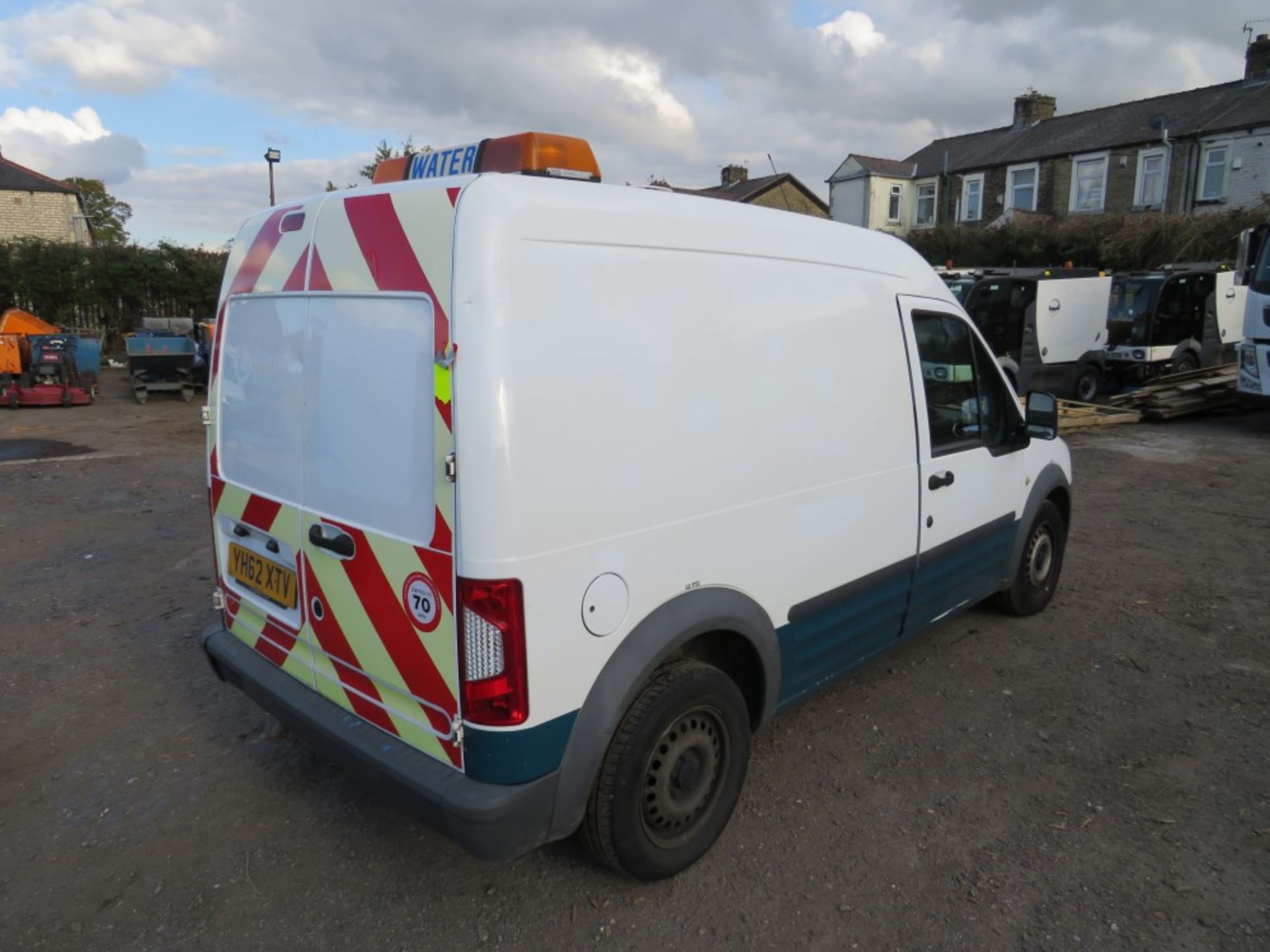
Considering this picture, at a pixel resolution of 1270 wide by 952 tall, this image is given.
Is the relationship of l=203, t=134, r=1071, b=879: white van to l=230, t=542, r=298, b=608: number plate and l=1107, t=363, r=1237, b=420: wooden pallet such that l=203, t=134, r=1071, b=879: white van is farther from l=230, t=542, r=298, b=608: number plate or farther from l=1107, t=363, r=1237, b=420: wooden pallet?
l=1107, t=363, r=1237, b=420: wooden pallet

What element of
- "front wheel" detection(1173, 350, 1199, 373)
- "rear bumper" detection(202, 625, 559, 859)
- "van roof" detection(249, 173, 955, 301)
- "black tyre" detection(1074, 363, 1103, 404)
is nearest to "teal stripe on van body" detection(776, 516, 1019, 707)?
"rear bumper" detection(202, 625, 559, 859)

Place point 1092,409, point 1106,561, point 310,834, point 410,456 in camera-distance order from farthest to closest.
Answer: point 1092,409 < point 1106,561 < point 310,834 < point 410,456

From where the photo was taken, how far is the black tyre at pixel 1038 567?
15.9 feet

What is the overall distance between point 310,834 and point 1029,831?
261 cm

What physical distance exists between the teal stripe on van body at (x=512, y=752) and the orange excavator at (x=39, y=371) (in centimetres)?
1496

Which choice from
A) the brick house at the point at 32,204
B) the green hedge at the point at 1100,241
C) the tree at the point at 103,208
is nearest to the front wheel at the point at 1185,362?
the green hedge at the point at 1100,241

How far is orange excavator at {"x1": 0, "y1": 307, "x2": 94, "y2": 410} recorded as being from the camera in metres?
13.8

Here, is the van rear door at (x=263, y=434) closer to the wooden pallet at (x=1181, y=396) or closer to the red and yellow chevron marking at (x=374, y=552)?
the red and yellow chevron marking at (x=374, y=552)

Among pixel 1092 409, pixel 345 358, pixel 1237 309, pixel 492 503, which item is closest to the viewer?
pixel 492 503

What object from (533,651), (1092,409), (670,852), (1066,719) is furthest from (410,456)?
(1092,409)

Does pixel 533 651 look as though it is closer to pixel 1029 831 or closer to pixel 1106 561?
pixel 1029 831

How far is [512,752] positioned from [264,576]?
4.33 feet

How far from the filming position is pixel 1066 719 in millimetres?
3871

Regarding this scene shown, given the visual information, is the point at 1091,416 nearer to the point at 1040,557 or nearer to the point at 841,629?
the point at 1040,557
